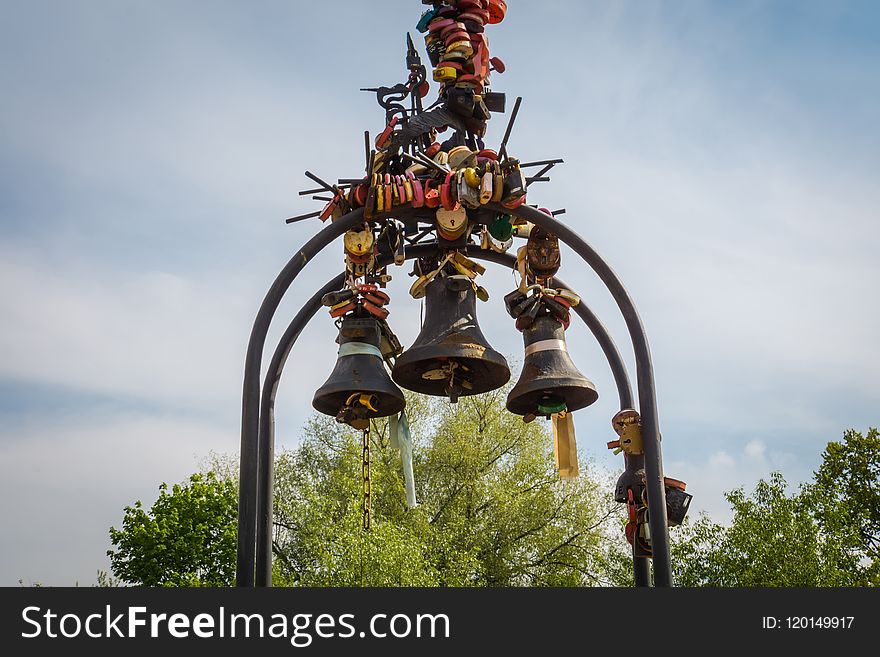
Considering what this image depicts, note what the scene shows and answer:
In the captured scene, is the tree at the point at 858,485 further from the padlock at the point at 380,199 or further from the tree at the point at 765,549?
the padlock at the point at 380,199

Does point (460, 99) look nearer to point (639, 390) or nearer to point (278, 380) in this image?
point (278, 380)

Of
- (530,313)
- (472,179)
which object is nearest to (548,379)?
(530,313)

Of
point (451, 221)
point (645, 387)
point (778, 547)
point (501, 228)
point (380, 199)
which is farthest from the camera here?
point (778, 547)

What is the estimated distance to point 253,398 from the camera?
477 cm

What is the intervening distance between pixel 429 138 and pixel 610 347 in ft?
6.36

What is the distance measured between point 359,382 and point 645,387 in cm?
168

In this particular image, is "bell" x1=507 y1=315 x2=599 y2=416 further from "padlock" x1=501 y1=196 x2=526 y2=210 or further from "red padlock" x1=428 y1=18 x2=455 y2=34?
"red padlock" x1=428 y1=18 x2=455 y2=34

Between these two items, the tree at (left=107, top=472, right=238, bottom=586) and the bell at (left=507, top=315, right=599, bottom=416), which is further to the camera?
the tree at (left=107, top=472, right=238, bottom=586)

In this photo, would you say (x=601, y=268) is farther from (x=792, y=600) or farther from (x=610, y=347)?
(x=792, y=600)

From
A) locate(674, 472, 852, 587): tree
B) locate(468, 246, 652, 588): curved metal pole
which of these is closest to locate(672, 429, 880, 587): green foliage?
locate(674, 472, 852, 587): tree

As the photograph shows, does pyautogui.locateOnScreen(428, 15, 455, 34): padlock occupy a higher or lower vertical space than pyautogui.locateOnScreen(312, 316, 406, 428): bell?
higher

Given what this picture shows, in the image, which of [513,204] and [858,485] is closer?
[513,204]

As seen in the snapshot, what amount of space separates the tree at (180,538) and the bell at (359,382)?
60.3 feet

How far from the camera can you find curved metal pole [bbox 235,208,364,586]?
15.0 feet
